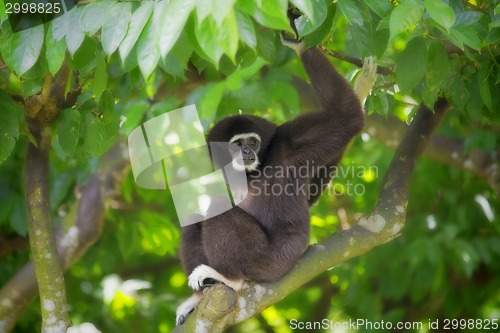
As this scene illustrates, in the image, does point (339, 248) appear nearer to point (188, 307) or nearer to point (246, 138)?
point (246, 138)

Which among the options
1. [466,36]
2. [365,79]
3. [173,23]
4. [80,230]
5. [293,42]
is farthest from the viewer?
[80,230]

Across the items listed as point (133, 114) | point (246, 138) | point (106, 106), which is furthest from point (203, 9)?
point (133, 114)

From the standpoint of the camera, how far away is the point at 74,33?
326 cm

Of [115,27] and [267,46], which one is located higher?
[115,27]

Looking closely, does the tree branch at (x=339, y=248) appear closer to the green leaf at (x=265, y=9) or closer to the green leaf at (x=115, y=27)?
the green leaf at (x=115, y=27)

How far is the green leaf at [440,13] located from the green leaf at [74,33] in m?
1.54

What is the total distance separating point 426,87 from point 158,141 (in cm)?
311

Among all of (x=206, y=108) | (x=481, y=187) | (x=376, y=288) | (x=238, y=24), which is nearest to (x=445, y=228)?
(x=481, y=187)

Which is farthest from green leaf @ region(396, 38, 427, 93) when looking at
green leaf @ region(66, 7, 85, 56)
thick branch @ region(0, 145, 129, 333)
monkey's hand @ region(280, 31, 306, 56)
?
thick branch @ region(0, 145, 129, 333)

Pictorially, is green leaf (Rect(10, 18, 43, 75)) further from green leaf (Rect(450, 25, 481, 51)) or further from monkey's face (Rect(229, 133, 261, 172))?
monkey's face (Rect(229, 133, 261, 172))

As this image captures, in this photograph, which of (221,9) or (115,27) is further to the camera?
(115,27)

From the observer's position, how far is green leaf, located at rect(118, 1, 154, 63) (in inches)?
114

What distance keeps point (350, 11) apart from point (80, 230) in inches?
187

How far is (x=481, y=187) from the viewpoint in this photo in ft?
29.2
